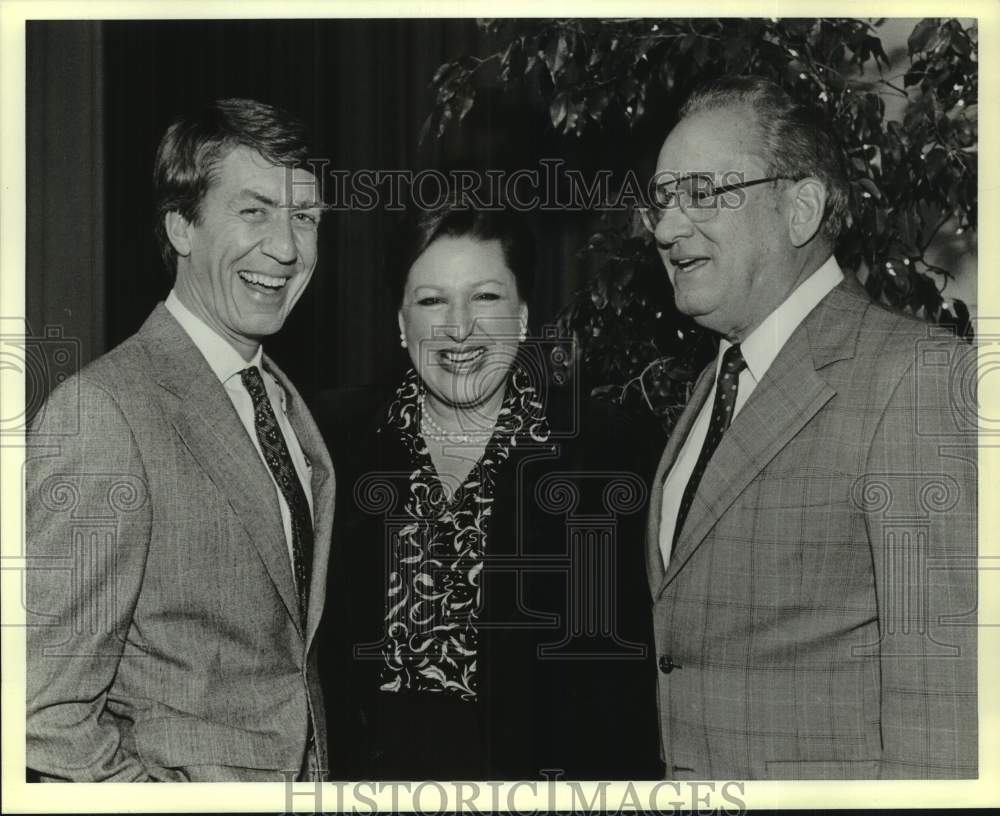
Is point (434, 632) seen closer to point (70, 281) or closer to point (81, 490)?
point (81, 490)

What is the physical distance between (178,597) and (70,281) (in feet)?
2.74

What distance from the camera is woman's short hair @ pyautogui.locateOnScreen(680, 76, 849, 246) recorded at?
3010mm

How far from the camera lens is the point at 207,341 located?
304cm

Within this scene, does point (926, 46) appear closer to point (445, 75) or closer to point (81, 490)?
point (445, 75)

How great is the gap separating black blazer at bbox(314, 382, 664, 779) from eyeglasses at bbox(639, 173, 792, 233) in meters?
0.49

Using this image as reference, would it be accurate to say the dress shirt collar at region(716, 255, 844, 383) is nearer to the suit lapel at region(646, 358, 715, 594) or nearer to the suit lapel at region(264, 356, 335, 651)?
the suit lapel at region(646, 358, 715, 594)

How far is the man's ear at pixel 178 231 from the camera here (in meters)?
3.03

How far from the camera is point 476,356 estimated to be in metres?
3.05

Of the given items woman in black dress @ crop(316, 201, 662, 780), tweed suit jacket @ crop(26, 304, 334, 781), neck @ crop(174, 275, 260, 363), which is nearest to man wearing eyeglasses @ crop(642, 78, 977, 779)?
woman in black dress @ crop(316, 201, 662, 780)

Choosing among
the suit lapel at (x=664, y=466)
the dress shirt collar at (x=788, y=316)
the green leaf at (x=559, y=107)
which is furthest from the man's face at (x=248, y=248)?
the dress shirt collar at (x=788, y=316)

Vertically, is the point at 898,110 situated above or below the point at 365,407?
above

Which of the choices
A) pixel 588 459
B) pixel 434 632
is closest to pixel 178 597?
pixel 434 632

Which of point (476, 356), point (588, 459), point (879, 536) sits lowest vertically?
point (879, 536)

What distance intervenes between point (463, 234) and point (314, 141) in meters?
0.43
